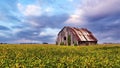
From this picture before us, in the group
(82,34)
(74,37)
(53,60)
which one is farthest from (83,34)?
(53,60)

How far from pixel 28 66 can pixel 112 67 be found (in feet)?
13.4

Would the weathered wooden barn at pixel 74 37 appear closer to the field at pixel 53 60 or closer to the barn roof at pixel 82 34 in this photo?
the barn roof at pixel 82 34

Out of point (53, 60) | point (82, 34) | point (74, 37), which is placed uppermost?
point (82, 34)

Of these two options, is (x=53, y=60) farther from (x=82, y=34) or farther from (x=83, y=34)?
(x=83, y=34)

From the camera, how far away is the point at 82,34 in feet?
184

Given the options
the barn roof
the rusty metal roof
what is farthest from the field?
the rusty metal roof

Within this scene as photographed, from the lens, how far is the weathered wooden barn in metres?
54.4

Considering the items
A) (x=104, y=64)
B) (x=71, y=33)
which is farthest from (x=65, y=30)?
(x=104, y=64)

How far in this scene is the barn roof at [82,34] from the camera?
178ft

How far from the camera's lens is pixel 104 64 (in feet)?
40.6

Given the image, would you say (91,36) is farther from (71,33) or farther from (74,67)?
(74,67)

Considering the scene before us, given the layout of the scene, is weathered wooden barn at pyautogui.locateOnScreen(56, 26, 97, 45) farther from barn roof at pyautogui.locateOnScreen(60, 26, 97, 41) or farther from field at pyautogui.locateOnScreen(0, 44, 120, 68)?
field at pyautogui.locateOnScreen(0, 44, 120, 68)

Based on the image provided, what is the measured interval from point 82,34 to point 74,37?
240 centimetres

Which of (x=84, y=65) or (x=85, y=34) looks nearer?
(x=84, y=65)
